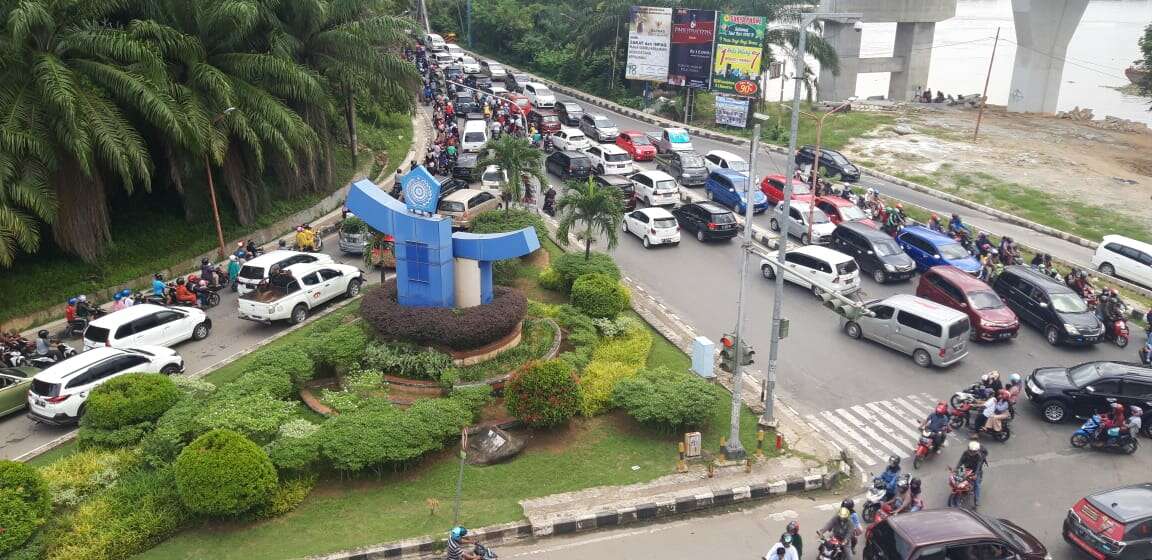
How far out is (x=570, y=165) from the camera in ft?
113

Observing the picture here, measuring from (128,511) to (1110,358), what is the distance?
21971 mm

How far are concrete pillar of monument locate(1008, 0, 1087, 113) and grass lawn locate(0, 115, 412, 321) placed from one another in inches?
1925

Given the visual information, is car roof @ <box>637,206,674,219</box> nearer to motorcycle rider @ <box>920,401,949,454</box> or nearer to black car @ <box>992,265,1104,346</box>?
black car @ <box>992,265,1104,346</box>

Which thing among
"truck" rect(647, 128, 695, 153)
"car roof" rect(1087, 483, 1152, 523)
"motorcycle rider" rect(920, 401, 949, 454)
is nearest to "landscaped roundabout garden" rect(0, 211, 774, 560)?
"motorcycle rider" rect(920, 401, 949, 454)

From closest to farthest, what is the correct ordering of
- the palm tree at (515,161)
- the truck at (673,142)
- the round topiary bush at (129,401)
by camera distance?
the round topiary bush at (129,401), the palm tree at (515,161), the truck at (673,142)

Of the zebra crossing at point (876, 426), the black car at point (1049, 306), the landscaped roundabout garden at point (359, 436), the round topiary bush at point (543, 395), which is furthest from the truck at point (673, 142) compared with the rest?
the round topiary bush at point (543, 395)

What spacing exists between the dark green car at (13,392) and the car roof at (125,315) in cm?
204

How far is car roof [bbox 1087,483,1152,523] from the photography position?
12.7 metres

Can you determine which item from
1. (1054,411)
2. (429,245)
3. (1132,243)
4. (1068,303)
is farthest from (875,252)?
(429,245)

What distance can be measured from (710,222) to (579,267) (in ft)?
22.4

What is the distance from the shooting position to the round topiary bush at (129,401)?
1577 centimetres

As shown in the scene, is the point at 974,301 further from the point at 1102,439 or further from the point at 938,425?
the point at 938,425

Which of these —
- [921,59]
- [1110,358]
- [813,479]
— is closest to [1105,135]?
[921,59]

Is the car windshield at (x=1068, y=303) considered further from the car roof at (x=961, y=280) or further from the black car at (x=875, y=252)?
the black car at (x=875, y=252)
